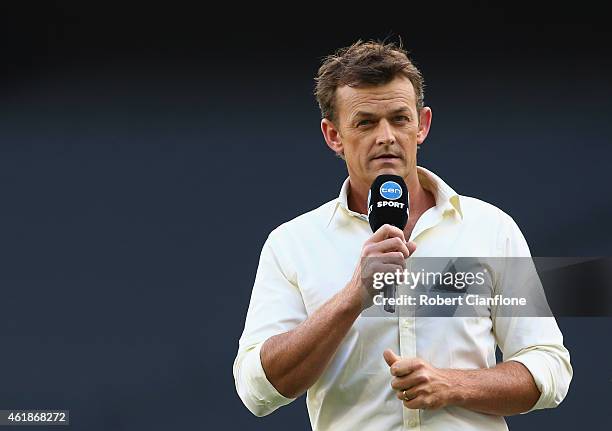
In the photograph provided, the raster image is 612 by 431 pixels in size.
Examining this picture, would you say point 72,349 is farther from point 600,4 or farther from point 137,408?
point 600,4

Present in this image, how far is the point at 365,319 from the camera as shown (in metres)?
2.00

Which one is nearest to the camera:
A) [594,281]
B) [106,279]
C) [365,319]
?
[365,319]

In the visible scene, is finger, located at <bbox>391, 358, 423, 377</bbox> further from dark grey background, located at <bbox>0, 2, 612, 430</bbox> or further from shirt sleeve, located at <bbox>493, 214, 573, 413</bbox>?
dark grey background, located at <bbox>0, 2, 612, 430</bbox>

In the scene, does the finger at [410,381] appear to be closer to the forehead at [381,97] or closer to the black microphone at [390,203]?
the black microphone at [390,203]

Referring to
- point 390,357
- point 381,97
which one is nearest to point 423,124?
point 381,97

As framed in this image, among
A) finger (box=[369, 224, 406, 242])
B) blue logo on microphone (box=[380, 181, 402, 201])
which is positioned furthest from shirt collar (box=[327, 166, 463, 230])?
finger (box=[369, 224, 406, 242])

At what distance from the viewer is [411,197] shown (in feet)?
7.22

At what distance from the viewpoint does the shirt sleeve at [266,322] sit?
6.54 ft

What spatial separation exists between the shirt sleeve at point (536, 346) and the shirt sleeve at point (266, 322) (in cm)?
44

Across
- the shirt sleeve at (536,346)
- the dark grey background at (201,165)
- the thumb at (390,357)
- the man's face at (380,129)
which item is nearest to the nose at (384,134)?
the man's face at (380,129)

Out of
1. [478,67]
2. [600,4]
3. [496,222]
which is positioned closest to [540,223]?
[478,67]

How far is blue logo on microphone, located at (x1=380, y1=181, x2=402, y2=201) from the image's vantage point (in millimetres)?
1910

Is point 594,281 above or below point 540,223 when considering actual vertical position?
below

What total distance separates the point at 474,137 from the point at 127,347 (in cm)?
164
